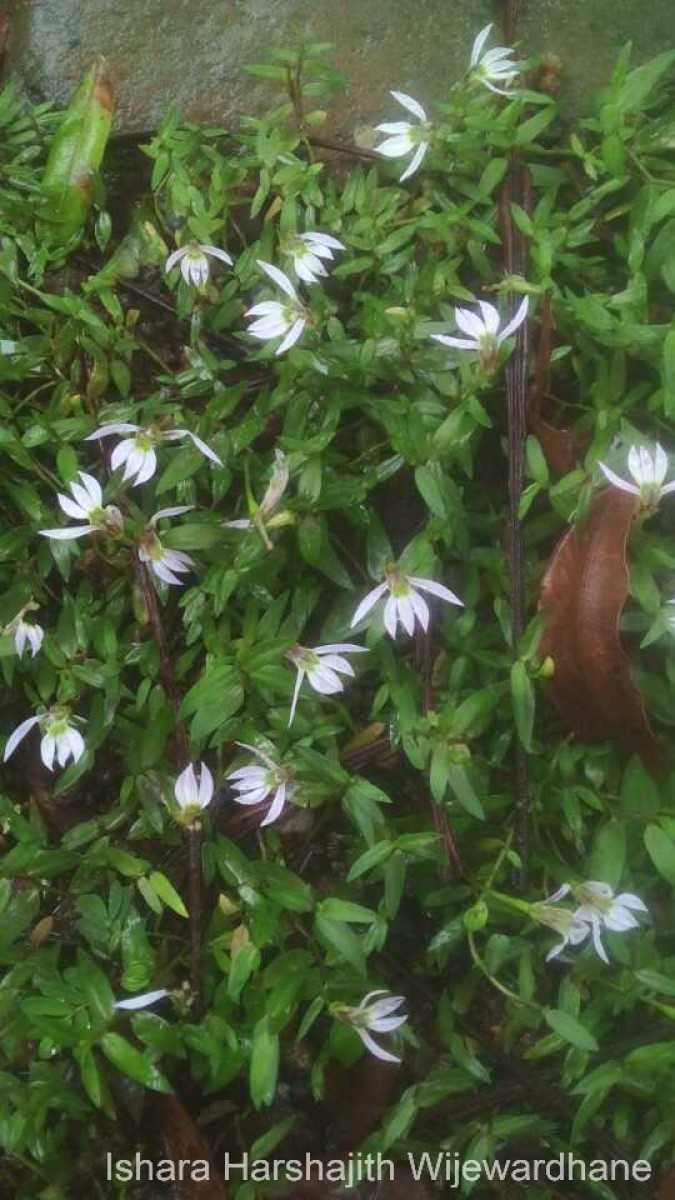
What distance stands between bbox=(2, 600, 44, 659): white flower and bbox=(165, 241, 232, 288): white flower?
0.64 m

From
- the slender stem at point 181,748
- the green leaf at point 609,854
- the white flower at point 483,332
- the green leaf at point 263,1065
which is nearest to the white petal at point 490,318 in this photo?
A: the white flower at point 483,332

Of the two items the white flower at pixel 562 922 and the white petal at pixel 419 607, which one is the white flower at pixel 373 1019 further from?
the white petal at pixel 419 607

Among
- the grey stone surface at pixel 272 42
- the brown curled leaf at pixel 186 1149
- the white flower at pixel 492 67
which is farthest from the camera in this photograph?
the grey stone surface at pixel 272 42

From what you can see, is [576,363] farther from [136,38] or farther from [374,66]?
[136,38]

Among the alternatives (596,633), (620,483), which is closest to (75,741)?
(596,633)

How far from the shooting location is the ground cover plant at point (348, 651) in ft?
5.95

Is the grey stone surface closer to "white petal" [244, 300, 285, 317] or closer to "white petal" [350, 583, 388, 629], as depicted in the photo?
"white petal" [244, 300, 285, 317]

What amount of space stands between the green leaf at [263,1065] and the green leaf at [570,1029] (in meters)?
0.42

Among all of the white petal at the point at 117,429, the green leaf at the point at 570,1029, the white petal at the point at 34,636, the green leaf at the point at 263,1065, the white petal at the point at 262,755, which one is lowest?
the green leaf at the point at 570,1029

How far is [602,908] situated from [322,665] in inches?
21.9

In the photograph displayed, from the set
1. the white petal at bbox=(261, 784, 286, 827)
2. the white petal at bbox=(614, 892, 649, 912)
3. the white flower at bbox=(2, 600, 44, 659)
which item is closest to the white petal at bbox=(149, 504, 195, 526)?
the white flower at bbox=(2, 600, 44, 659)

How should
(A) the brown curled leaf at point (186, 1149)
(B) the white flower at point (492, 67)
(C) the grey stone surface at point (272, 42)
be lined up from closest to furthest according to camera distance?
(A) the brown curled leaf at point (186, 1149), (B) the white flower at point (492, 67), (C) the grey stone surface at point (272, 42)

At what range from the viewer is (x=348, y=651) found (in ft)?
6.07

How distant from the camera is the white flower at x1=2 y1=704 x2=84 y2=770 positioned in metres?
1.92
